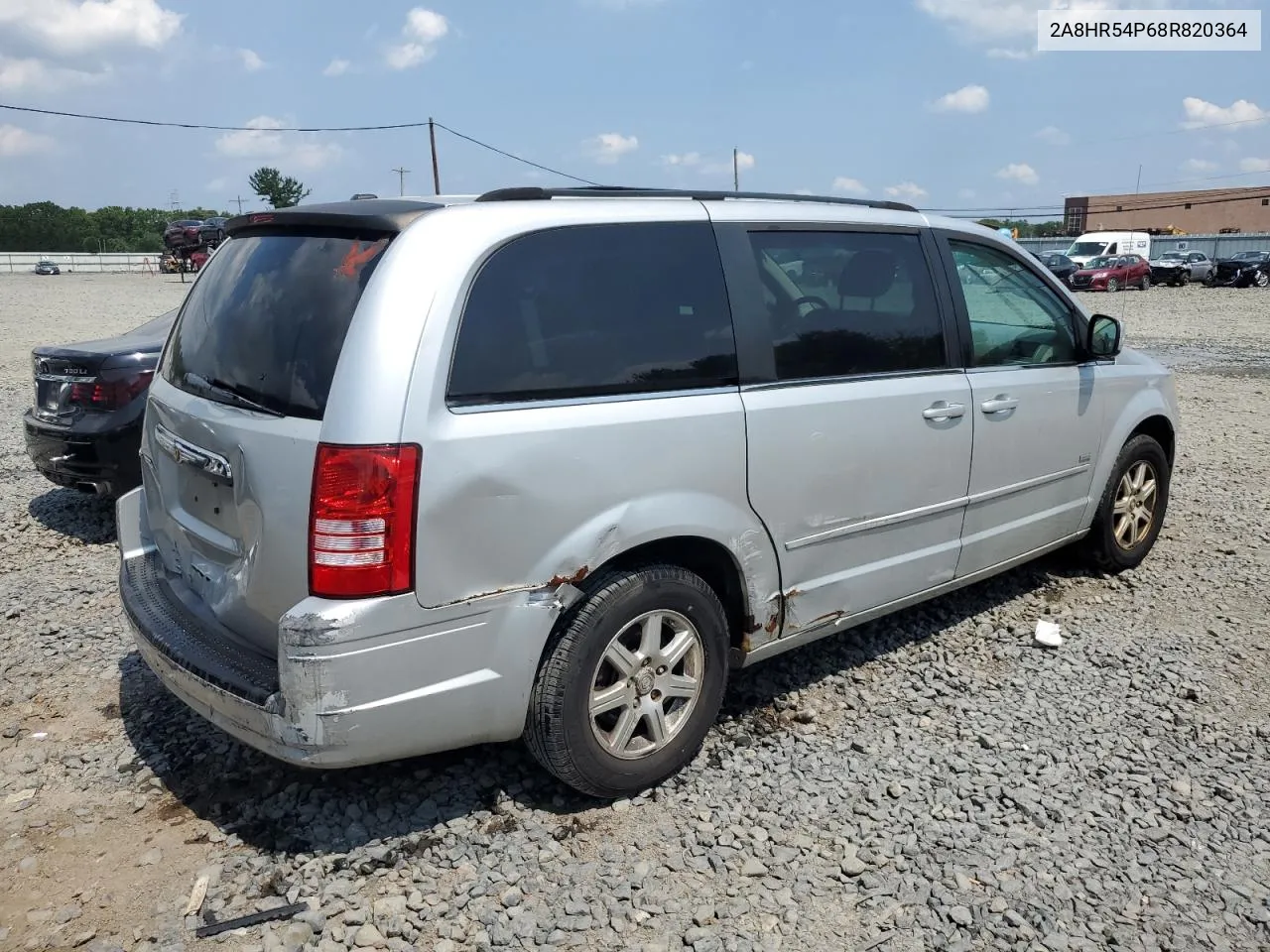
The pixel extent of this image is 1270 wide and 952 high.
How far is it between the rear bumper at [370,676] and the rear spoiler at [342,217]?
1079 millimetres

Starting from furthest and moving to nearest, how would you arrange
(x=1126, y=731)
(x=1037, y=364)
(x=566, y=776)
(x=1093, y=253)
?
1. (x=1093, y=253)
2. (x=1037, y=364)
3. (x=1126, y=731)
4. (x=566, y=776)

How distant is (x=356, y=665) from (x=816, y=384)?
6.07 ft

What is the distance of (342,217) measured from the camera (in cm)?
290

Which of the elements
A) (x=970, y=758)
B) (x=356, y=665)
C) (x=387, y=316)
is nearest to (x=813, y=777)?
(x=970, y=758)

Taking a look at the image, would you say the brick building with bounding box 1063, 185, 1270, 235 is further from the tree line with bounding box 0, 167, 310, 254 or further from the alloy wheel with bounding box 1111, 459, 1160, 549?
the alloy wheel with bounding box 1111, 459, 1160, 549

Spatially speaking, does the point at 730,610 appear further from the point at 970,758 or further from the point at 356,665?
the point at 356,665

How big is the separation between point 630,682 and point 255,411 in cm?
140

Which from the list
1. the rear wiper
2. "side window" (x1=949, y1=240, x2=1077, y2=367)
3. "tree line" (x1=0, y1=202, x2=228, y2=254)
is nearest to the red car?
"side window" (x1=949, y1=240, x2=1077, y2=367)

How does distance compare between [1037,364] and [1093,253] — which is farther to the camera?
[1093,253]

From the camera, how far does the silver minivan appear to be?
2594 millimetres

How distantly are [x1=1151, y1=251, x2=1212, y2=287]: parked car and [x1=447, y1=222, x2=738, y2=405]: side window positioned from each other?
40.0 m

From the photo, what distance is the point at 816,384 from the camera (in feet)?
11.4

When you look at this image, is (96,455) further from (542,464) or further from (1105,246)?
(1105,246)

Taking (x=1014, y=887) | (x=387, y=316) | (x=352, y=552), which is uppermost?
(x=387, y=316)
